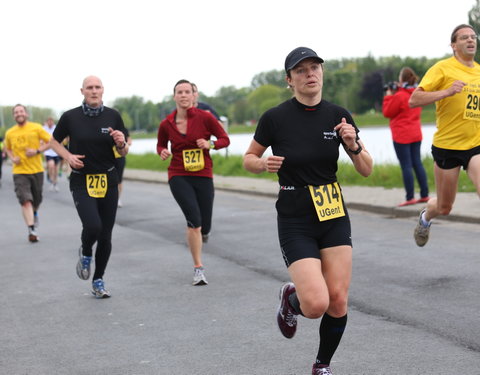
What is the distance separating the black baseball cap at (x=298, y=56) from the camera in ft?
14.2

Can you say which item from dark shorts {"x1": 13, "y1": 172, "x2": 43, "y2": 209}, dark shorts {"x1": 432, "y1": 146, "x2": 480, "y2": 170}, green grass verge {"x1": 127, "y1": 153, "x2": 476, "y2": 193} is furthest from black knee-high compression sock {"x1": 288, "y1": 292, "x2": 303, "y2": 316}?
green grass verge {"x1": 127, "y1": 153, "x2": 476, "y2": 193}

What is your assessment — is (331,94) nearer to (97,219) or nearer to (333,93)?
(333,93)

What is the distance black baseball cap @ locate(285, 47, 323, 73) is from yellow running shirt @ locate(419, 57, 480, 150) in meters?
2.97

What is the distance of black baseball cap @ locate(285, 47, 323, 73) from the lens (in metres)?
4.34

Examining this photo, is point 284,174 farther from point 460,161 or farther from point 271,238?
point 271,238

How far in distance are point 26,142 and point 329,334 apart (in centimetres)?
854

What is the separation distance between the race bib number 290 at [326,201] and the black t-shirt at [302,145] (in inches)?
1.4

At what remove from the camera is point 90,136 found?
720cm

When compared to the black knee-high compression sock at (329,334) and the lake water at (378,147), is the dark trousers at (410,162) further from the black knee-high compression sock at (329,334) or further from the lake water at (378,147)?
the black knee-high compression sock at (329,334)

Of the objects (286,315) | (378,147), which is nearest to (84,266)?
(286,315)

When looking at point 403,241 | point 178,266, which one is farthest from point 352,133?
point 403,241

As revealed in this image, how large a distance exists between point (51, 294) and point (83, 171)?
1229 millimetres

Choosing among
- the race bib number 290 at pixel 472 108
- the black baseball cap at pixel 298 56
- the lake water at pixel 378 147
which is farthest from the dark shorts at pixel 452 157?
the lake water at pixel 378 147

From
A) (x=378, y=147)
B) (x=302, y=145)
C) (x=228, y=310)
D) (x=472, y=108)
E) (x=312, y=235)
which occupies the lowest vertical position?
(x=378, y=147)
